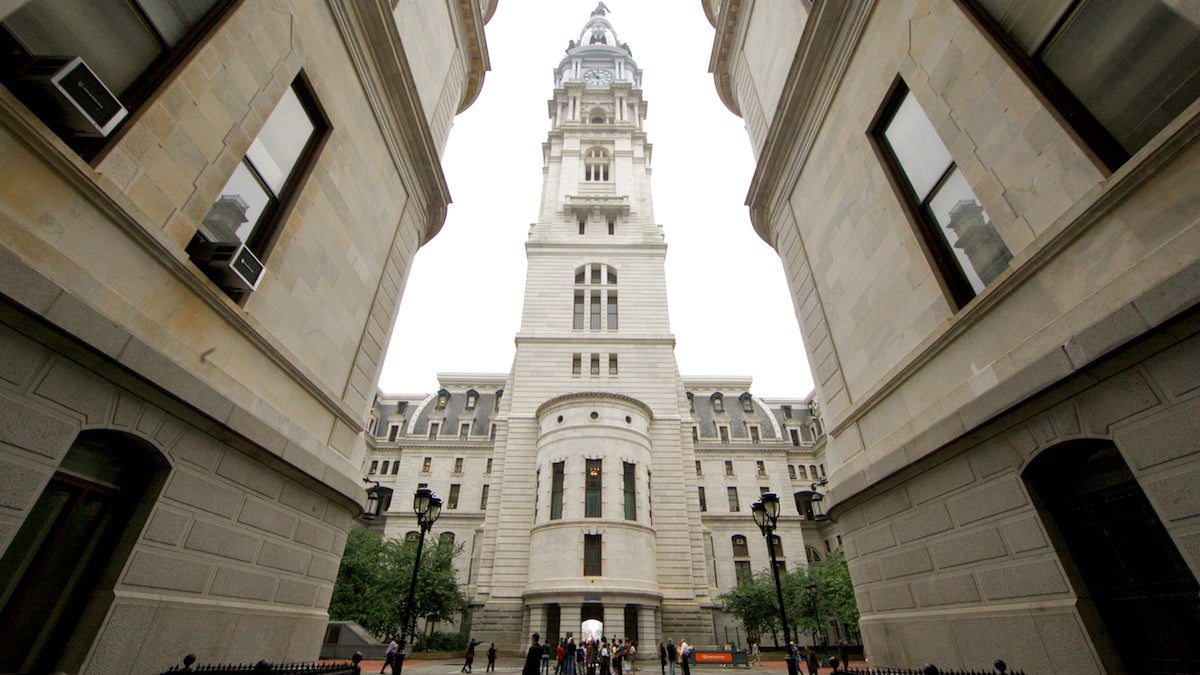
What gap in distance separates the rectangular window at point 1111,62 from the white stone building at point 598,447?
27.7 m

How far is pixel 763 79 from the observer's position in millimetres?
14773

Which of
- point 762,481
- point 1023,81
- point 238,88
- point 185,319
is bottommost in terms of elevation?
point 185,319

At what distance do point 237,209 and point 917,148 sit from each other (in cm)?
1096

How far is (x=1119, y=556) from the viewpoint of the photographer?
5656 millimetres

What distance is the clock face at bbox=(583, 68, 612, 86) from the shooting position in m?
69.6

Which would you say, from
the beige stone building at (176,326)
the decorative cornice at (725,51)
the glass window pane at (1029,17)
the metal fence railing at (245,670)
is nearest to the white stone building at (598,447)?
the decorative cornice at (725,51)

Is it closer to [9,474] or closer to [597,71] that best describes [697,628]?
[9,474]

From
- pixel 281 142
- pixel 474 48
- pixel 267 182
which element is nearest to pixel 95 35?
pixel 267 182

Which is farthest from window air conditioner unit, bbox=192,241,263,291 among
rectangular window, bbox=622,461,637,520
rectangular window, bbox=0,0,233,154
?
rectangular window, bbox=622,461,637,520

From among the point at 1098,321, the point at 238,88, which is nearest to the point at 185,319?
the point at 238,88

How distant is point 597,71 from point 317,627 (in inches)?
3043

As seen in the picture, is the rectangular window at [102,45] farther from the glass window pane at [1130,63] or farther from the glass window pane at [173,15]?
the glass window pane at [1130,63]

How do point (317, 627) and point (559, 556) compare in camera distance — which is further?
point (559, 556)

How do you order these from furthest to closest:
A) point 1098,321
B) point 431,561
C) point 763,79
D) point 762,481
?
point 762,481
point 431,561
point 763,79
point 1098,321
